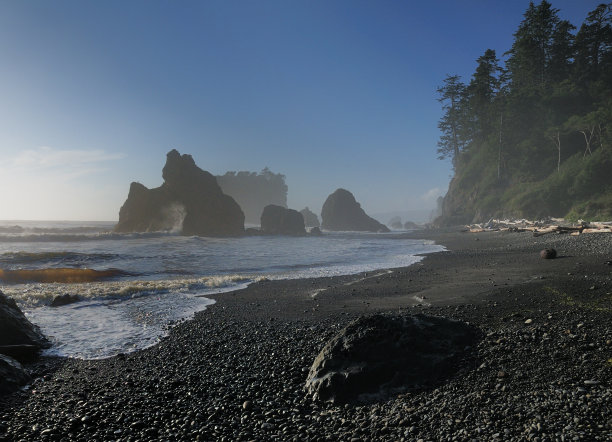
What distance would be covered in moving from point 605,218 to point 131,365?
1537 inches

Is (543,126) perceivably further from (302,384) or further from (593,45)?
(302,384)

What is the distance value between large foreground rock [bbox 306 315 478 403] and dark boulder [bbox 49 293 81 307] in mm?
11520

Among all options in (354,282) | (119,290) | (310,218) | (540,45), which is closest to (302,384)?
(354,282)

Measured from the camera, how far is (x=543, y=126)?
5150 cm

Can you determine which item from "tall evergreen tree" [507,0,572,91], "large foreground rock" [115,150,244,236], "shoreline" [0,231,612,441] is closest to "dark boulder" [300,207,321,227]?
"large foreground rock" [115,150,244,236]

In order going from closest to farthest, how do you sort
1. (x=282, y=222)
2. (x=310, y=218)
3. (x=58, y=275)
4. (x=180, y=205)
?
1. (x=58, y=275)
2. (x=180, y=205)
3. (x=282, y=222)
4. (x=310, y=218)

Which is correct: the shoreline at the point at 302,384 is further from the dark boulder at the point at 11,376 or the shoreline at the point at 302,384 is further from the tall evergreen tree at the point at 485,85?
the tall evergreen tree at the point at 485,85

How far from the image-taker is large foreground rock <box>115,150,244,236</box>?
66125 mm

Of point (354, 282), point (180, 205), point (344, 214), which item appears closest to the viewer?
point (354, 282)

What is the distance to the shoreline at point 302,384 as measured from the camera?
3932 millimetres

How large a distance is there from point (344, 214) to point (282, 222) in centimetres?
3293

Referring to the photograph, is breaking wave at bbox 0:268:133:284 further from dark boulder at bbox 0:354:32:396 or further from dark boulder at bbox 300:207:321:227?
dark boulder at bbox 300:207:321:227

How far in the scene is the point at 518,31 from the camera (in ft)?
190

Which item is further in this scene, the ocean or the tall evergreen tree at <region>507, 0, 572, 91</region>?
the tall evergreen tree at <region>507, 0, 572, 91</region>
